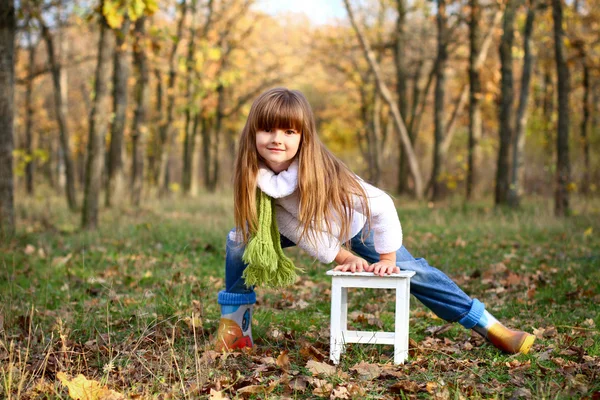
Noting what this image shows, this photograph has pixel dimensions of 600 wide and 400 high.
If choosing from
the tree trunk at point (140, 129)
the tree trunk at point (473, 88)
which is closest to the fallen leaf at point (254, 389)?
the tree trunk at point (473, 88)

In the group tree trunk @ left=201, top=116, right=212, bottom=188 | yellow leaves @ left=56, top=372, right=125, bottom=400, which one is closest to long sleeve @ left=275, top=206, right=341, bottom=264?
yellow leaves @ left=56, top=372, right=125, bottom=400

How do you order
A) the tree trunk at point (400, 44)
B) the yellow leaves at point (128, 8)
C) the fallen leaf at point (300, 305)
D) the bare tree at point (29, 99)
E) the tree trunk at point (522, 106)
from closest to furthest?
the fallen leaf at point (300, 305)
the yellow leaves at point (128, 8)
the tree trunk at point (522, 106)
the tree trunk at point (400, 44)
the bare tree at point (29, 99)

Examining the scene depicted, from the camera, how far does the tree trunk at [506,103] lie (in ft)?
41.3

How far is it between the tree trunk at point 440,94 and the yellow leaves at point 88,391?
1346 centimetres

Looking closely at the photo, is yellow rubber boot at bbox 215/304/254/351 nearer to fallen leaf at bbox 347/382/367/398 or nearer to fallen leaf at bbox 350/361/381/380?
fallen leaf at bbox 350/361/381/380

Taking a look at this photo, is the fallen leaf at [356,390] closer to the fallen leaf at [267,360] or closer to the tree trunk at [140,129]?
the fallen leaf at [267,360]

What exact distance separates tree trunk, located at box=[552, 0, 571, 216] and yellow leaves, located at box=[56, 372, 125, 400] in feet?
32.9

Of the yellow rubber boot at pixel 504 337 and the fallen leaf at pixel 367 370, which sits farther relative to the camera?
the yellow rubber boot at pixel 504 337

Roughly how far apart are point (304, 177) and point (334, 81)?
87.9ft

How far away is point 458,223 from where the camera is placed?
1052cm

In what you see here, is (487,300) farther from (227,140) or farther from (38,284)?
(227,140)

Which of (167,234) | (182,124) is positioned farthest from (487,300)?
(182,124)

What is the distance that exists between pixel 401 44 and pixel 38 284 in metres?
14.4

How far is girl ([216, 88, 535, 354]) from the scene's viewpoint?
11.6 feet
